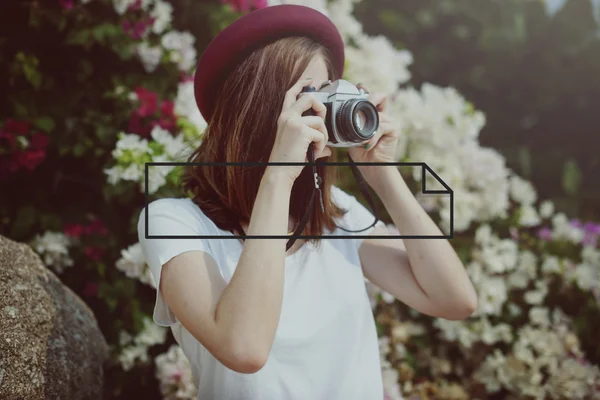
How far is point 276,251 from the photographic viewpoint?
1.11m

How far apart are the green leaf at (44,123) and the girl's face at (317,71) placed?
113cm

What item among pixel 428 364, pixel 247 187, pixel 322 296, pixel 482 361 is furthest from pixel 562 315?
pixel 247 187

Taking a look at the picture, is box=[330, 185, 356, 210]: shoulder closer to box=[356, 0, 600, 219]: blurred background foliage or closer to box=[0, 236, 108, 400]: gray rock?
box=[0, 236, 108, 400]: gray rock

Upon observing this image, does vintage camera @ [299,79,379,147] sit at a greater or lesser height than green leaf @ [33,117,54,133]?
lesser

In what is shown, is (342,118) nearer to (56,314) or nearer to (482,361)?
(56,314)

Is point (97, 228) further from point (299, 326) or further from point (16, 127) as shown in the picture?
point (299, 326)

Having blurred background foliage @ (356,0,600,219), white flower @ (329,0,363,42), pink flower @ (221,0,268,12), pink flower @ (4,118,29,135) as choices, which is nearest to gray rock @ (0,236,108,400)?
pink flower @ (4,118,29,135)

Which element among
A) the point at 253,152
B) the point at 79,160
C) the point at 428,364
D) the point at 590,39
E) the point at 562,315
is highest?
the point at 590,39

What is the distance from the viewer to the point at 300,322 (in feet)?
4.42

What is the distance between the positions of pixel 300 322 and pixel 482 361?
4.74 ft

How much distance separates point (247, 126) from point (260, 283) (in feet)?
1.32

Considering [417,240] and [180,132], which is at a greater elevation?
[180,132]

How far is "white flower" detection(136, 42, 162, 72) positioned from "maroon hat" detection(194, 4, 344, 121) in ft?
2.87

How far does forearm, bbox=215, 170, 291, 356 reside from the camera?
1.07 meters
